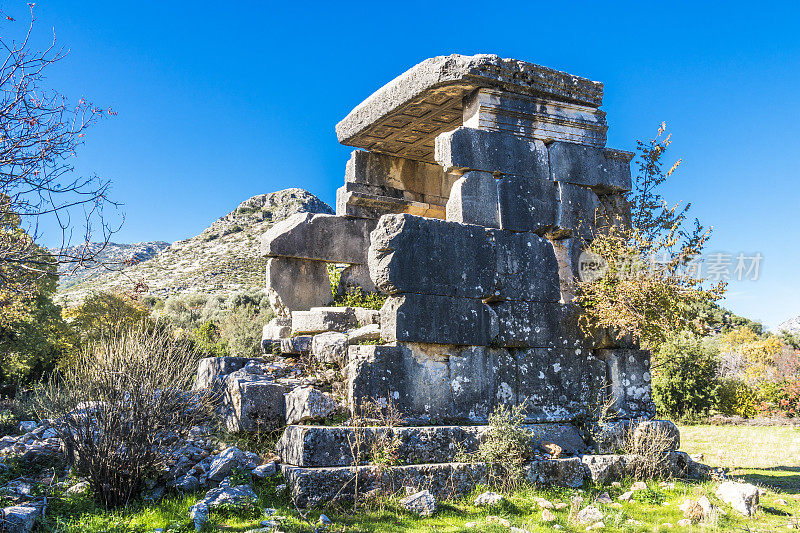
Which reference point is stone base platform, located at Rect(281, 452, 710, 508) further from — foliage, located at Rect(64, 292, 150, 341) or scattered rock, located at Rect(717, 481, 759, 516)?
foliage, located at Rect(64, 292, 150, 341)

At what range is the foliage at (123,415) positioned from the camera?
5.24 m

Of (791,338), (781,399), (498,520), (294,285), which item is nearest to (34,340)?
(294,285)

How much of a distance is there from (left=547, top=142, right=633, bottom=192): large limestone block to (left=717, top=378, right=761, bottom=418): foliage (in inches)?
428

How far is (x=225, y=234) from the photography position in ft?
122

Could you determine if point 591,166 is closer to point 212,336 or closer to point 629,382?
point 629,382

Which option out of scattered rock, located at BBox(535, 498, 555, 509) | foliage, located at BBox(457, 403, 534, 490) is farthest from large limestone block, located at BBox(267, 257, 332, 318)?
scattered rock, located at BBox(535, 498, 555, 509)

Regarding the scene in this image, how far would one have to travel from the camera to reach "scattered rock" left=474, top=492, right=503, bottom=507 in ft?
17.9

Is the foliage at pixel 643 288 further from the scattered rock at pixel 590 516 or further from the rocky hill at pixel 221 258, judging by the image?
the rocky hill at pixel 221 258

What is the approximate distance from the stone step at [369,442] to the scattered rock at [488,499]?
511 millimetres

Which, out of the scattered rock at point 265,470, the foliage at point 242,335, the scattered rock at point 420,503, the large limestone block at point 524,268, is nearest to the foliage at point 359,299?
the large limestone block at point 524,268

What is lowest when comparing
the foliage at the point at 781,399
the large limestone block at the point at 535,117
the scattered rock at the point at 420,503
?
the foliage at the point at 781,399

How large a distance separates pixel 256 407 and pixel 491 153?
12.5ft

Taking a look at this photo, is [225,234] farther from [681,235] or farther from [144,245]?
[681,235]

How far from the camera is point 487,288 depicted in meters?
6.78
